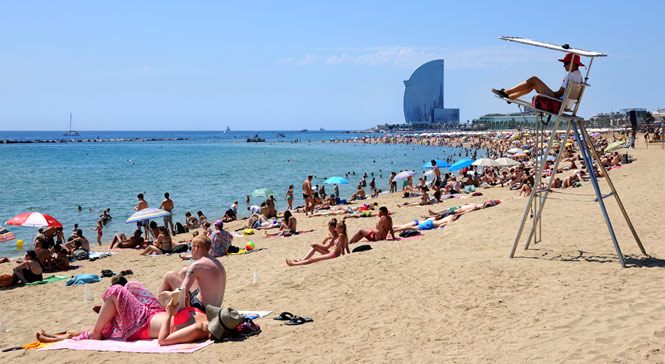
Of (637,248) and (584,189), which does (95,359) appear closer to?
(637,248)

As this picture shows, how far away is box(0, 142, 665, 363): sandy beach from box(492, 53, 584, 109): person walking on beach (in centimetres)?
209

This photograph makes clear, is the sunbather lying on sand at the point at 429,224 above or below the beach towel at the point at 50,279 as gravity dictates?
A: above

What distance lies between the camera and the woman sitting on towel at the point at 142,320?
5000 mm

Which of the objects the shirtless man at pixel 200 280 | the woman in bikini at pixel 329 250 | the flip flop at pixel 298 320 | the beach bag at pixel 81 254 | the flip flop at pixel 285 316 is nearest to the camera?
the shirtless man at pixel 200 280

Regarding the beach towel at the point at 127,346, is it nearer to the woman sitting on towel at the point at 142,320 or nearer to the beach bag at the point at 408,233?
the woman sitting on towel at the point at 142,320

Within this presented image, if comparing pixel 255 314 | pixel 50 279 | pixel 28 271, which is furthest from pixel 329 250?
pixel 28 271

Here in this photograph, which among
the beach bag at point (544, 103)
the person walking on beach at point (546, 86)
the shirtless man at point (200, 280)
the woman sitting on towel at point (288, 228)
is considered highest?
the person walking on beach at point (546, 86)

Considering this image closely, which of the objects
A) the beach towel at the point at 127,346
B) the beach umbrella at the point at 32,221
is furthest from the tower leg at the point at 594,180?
the beach umbrella at the point at 32,221

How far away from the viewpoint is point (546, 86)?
630 cm

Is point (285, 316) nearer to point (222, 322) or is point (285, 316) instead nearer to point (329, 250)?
point (222, 322)

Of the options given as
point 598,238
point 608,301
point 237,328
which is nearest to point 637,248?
point 598,238

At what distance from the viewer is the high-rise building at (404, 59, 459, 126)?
15175 cm

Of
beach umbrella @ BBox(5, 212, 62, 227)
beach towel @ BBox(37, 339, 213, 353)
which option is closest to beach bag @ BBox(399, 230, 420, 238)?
beach towel @ BBox(37, 339, 213, 353)

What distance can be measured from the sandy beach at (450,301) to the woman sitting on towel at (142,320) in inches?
10.6
